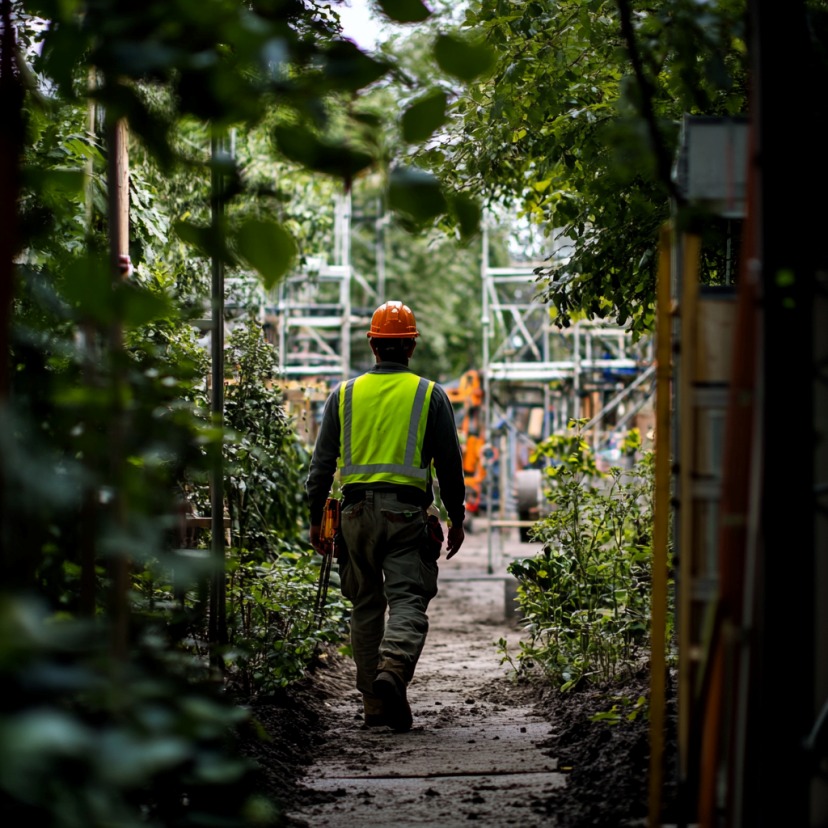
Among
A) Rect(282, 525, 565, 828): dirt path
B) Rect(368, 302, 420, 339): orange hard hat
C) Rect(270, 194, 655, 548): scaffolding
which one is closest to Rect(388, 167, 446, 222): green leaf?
Rect(282, 525, 565, 828): dirt path

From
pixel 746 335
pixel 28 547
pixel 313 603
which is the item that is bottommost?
pixel 313 603

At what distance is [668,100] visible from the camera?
638 centimetres

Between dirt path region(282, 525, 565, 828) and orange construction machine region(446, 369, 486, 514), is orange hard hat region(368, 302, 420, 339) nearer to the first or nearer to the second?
dirt path region(282, 525, 565, 828)

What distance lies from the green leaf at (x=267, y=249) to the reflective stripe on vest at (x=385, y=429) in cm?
383

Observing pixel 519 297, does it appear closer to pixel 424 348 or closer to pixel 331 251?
pixel 424 348

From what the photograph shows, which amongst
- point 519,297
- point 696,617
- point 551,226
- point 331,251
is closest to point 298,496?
point 551,226

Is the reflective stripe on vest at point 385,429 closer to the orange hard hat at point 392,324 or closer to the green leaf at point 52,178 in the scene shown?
the orange hard hat at point 392,324

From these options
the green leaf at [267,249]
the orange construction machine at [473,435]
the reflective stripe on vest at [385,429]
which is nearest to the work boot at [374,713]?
the reflective stripe on vest at [385,429]

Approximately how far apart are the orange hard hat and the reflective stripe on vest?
268 millimetres

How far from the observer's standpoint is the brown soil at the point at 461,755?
4.39 m

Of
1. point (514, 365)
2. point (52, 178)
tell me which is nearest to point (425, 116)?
point (52, 178)

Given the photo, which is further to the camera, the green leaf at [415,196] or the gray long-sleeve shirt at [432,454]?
the gray long-sleeve shirt at [432,454]

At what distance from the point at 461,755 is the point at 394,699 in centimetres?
67

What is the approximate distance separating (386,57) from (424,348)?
121 ft
